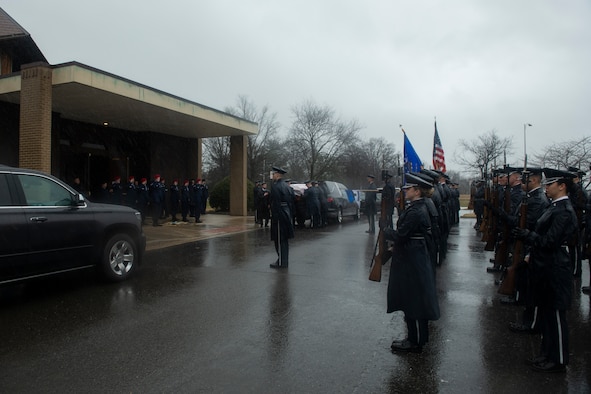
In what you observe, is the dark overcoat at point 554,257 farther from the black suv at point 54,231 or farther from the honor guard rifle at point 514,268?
the black suv at point 54,231

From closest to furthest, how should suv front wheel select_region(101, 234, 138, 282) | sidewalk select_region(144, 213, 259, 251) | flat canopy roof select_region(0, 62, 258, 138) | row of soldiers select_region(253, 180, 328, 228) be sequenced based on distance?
suv front wheel select_region(101, 234, 138, 282)
flat canopy roof select_region(0, 62, 258, 138)
sidewalk select_region(144, 213, 259, 251)
row of soldiers select_region(253, 180, 328, 228)

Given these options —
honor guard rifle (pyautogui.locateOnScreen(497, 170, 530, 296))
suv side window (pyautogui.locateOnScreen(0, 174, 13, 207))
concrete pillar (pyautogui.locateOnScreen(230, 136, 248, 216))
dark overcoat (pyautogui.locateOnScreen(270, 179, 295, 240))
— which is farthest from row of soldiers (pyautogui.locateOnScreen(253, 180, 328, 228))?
honor guard rifle (pyautogui.locateOnScreen(497, 170, 530, 296))

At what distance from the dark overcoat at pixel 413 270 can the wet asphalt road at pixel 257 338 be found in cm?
48

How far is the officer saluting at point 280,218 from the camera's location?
8234 mm

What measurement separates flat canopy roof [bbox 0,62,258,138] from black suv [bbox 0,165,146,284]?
18.6ft

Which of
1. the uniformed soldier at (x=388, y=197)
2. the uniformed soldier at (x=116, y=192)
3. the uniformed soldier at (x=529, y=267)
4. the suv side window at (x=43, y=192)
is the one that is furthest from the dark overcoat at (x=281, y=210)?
the uniformed soldier at (x=116, y=192)

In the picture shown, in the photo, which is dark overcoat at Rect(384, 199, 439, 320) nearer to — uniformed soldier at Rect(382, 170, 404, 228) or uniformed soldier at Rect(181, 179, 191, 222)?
uniformed soldier at Rect(382, 170, 404, 228)

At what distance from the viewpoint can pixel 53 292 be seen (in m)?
6.38

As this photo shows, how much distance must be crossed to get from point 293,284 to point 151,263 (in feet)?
10.9

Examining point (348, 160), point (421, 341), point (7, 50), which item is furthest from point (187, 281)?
point (348, 160)

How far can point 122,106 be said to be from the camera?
546 inches

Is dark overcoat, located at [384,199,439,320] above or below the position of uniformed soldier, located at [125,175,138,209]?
below

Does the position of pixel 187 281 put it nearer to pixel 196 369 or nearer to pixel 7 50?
pixel 196 369

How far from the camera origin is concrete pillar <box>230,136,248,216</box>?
20.1 meters
